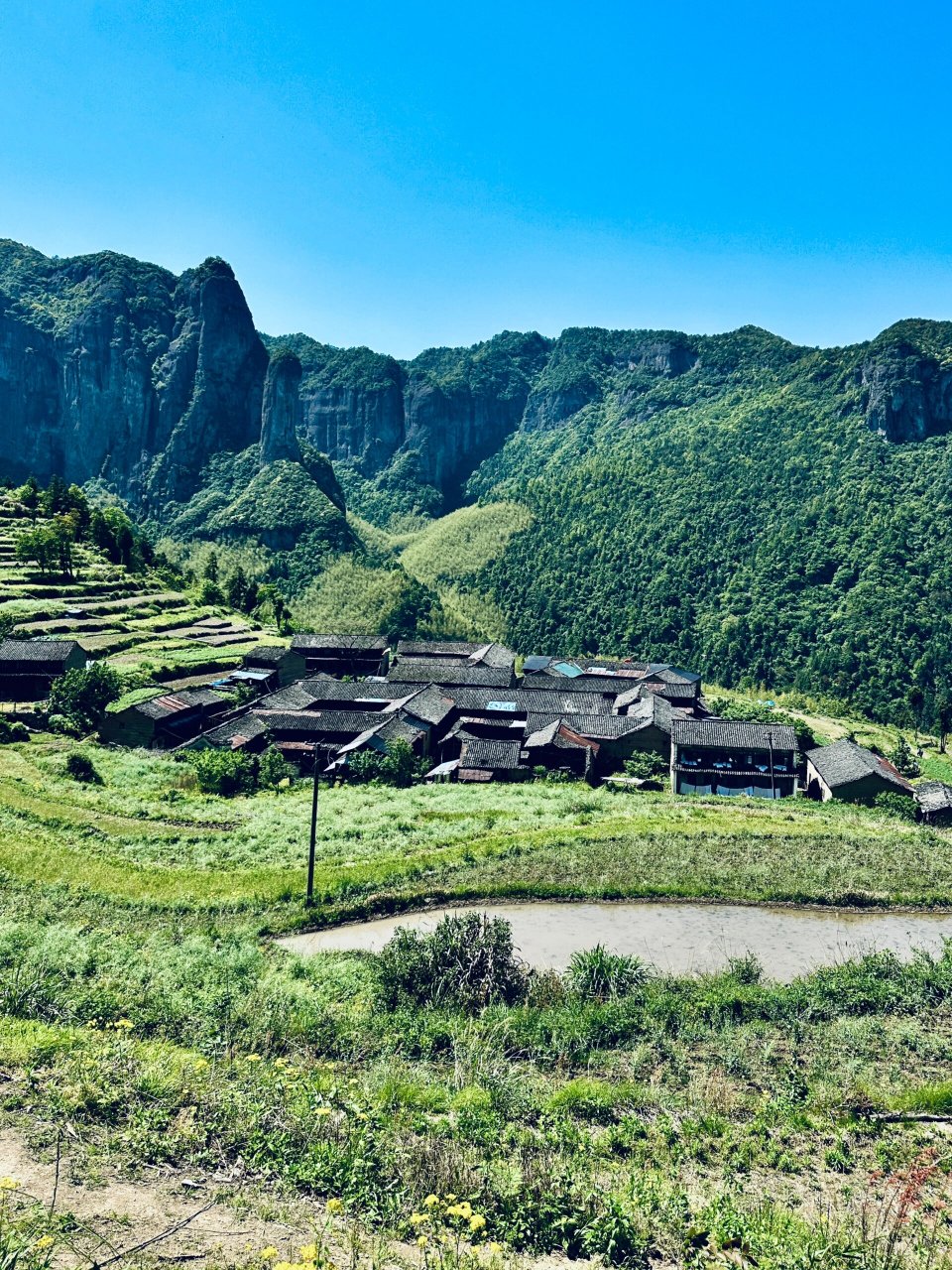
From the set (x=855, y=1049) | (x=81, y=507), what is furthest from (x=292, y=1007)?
(x=81, y=507)

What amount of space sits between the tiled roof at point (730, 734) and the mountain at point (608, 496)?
143 ft

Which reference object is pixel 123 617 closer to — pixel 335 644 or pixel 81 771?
pixel 335 644

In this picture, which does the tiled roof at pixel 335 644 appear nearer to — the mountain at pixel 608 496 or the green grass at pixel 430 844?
the green grass at pixel 430 844

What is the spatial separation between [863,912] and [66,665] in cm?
4869

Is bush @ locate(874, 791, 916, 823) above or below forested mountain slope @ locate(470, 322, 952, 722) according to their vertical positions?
below

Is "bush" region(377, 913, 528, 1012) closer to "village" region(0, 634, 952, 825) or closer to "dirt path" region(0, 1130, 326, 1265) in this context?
"dirt path" region(0, 1130, 326, 1265)

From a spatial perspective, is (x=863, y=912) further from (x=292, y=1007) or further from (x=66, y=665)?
(x=66, y=665)

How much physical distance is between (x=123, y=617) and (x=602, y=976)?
6235 cm

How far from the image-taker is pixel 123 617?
6931 centimetres

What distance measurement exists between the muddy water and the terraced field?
1539 inches

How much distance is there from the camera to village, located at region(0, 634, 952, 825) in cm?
4706

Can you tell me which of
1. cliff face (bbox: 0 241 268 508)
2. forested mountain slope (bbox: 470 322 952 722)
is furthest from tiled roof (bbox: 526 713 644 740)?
cliff face (bbox: 0 241 268 508)

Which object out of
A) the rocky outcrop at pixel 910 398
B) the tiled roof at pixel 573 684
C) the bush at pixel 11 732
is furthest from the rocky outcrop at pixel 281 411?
the bush at pixel 11 732

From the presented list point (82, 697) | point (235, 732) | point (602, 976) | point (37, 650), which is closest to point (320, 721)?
point (235, 732)
